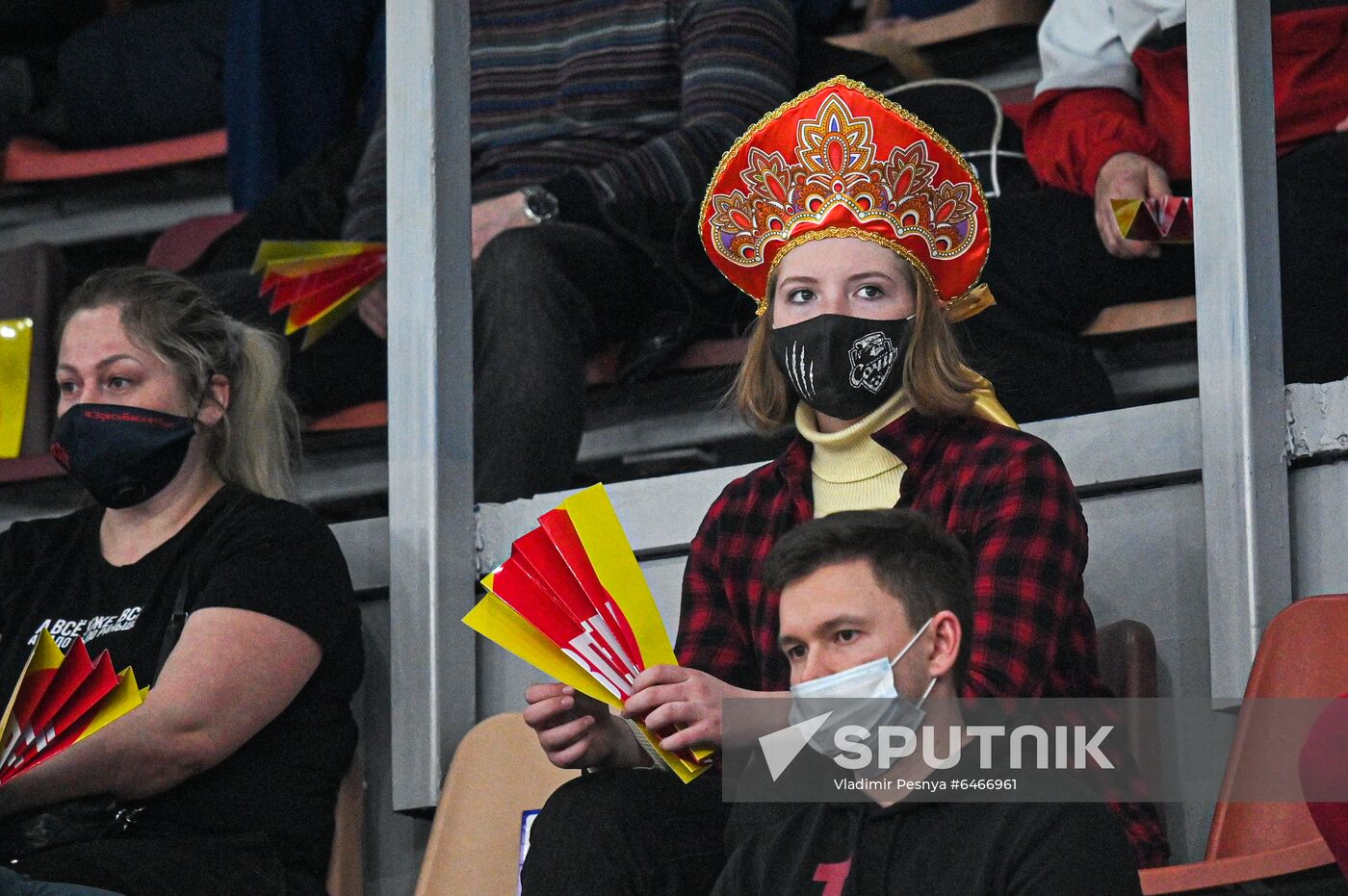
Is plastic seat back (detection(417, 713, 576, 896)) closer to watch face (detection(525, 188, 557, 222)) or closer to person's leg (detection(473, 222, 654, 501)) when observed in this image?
person's leg (detection(473, 222, 654, 501))

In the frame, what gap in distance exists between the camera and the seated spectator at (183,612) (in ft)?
6.85

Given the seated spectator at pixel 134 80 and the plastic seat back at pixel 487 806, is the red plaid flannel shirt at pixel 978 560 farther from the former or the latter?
the seated spectator at pixel 134 80

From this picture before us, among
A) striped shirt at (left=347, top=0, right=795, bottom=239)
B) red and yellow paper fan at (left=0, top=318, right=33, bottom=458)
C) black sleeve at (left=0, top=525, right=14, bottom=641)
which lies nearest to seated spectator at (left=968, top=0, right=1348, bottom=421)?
striped shirt at (left=347, top=0, right=795, bottom=239)

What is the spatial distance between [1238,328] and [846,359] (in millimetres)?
452

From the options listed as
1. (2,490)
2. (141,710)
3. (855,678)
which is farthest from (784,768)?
(2,490)

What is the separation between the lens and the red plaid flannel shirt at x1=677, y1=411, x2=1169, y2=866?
5.79 feet

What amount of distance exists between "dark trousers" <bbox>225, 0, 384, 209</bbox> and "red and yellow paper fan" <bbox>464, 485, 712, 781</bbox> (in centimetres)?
210

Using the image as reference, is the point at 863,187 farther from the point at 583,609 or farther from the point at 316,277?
the point at 316,277

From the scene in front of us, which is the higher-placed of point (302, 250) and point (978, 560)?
point (302, 250)

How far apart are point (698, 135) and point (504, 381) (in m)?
0.50

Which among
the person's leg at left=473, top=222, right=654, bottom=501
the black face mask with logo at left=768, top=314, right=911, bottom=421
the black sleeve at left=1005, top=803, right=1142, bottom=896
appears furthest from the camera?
the person's leg at left=473, top=222, right=654, bottom=501

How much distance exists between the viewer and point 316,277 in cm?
294

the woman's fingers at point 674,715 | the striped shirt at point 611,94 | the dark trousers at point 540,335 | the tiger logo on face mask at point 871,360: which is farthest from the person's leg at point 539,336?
the woman's fingers at point 674,715

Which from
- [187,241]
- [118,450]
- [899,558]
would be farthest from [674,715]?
[187,241]
